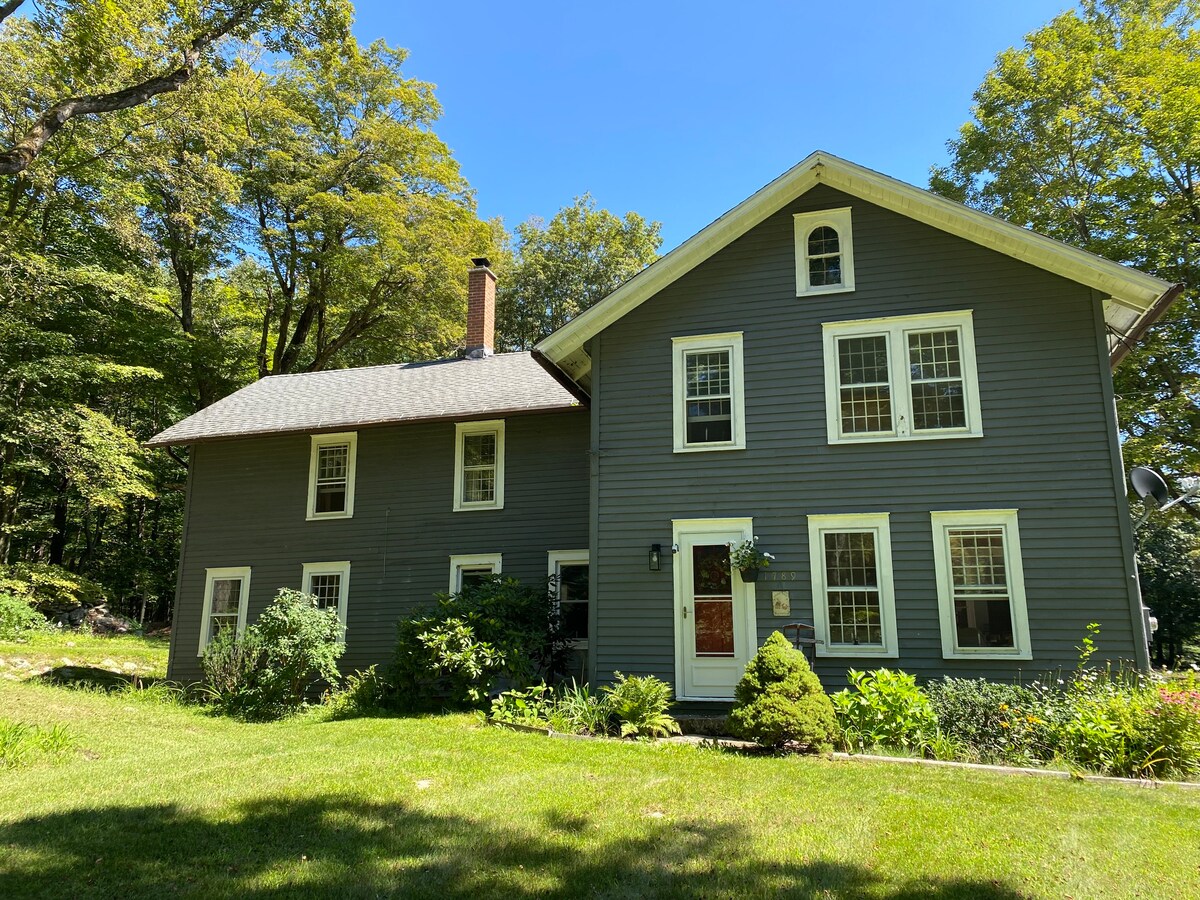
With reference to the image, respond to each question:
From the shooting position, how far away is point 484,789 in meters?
6.21

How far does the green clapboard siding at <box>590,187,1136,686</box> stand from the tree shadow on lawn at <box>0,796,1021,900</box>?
546 centimetres

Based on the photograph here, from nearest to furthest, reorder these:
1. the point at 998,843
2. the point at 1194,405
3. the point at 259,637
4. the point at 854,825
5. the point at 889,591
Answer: the point at 998,843
the point at 854,825
the point at 889,591
the point at 259,637
the point at 1194,405

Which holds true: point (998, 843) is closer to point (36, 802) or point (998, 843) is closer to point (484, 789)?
point (484, 789)

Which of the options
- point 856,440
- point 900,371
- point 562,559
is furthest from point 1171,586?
point 562,559

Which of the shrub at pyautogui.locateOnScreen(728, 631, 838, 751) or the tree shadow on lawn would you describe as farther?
the shrub at pyautogui.locateOnScreen(728, 631, 838, 751)

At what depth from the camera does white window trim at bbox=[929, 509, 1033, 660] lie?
9352 millimetres

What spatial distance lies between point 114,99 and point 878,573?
1304 centimetres

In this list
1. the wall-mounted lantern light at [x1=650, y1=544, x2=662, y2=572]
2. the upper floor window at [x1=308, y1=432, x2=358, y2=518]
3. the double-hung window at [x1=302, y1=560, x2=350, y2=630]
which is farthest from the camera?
the upper floor window at [x1=308, y1=432, x2=358, y2=518]

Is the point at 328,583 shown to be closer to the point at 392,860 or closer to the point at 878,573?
the point at 878,573

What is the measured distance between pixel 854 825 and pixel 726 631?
5.18 meters

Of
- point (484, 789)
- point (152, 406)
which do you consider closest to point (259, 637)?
point (484, 789)

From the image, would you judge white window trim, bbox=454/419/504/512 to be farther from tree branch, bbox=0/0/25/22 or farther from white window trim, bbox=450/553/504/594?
tree branch, bbox=0/0/25/22

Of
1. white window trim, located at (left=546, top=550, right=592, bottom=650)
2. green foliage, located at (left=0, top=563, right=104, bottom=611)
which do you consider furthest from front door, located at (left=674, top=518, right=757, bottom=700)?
green foliage, located at (left=0, top=563, right=104, bottom=611)

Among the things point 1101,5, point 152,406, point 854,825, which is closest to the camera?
point 854,825
